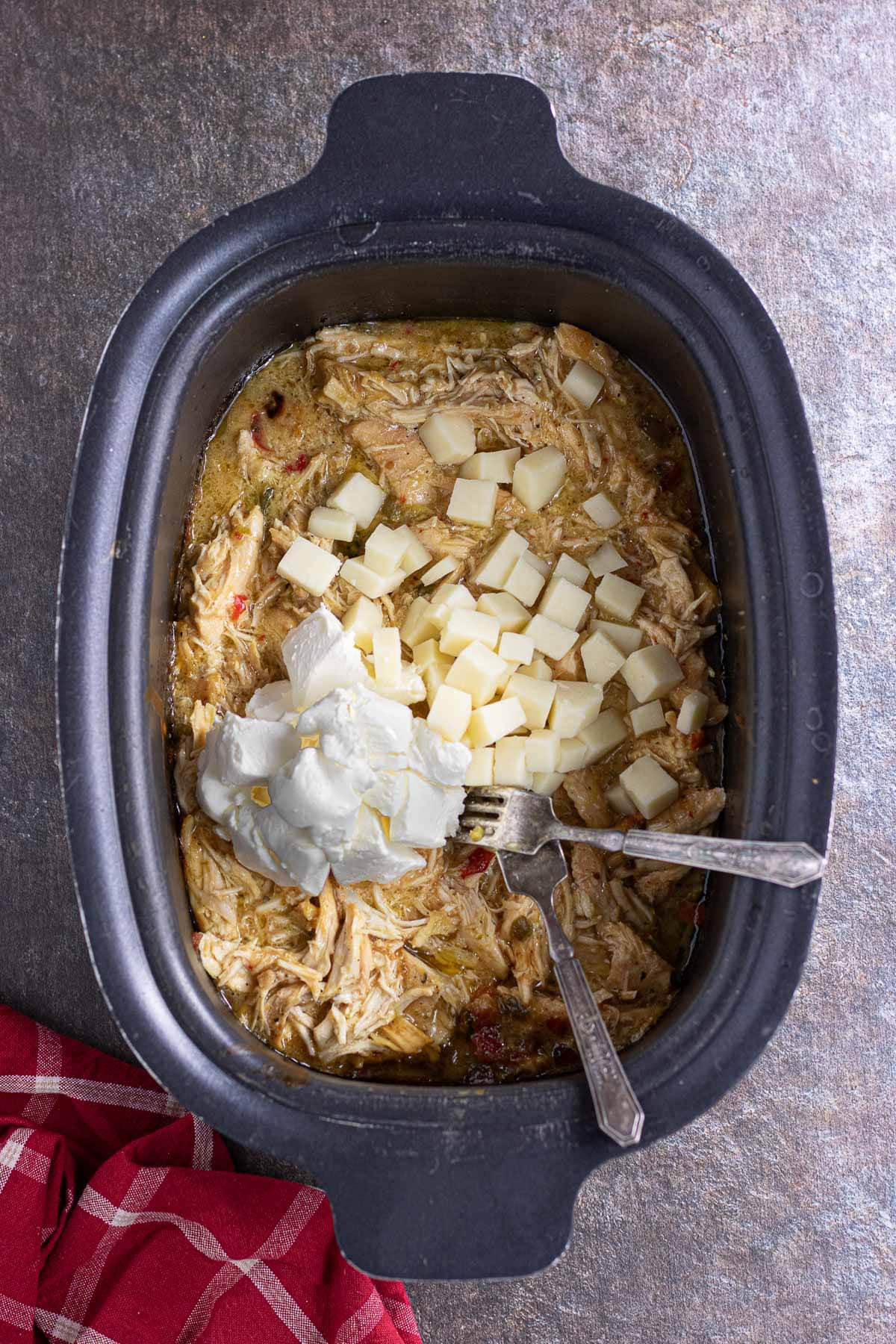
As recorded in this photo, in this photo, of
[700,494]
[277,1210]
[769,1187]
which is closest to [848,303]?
[700,494]

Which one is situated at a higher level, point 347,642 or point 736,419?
point 736,419

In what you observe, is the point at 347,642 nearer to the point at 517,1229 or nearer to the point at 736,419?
the point at 736,419

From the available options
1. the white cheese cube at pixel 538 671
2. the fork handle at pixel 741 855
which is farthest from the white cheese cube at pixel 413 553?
the fork handle at pixel 741 855

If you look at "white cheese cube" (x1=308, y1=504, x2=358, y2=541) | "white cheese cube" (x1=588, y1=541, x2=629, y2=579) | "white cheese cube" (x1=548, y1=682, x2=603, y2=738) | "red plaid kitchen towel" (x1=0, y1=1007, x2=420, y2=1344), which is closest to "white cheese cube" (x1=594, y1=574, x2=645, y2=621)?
"white cheese cube" (x1=588, y1=541, x2=629, y2=579)

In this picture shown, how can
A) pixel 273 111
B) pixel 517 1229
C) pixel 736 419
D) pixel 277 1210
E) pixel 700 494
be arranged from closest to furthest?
pixel 517 1229 < pixel 736 419 < pixel 700 494 < pixel 277 1210 < pixel 273 111

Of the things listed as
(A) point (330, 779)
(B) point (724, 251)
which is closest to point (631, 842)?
(A) point (330, 779)

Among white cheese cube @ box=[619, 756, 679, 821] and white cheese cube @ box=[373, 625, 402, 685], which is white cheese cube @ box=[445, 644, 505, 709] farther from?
white cheese cube @ box=[619, 756, 679, 821]
